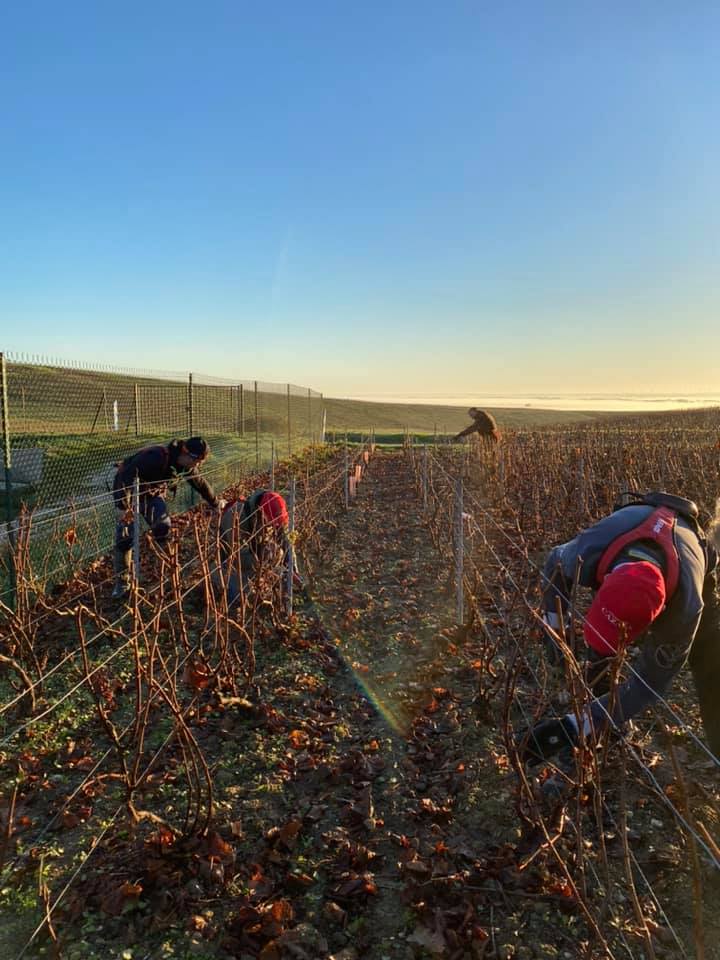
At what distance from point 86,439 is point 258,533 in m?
8.25

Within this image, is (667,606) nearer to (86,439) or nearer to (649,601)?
(649,601)

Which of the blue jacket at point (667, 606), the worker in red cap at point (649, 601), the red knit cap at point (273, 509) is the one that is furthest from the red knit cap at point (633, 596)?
the red knit cap at point (273, 509)

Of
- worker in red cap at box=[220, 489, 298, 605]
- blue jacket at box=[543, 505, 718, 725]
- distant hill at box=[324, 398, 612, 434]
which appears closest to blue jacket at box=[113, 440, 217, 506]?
worker in red cap at box=[220, 489, 298, 605]

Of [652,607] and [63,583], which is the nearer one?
[652,607]

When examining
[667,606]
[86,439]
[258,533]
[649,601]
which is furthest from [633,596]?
[86,439]

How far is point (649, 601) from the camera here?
2256 millimetres

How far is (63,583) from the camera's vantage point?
5.79 metres

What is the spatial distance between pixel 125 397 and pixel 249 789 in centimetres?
1354

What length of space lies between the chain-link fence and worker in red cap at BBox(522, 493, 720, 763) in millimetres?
→ 3172

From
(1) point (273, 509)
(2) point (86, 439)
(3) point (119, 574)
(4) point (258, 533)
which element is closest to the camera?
(4) point (258, 533)

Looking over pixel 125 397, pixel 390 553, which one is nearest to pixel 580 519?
pixel 390 553

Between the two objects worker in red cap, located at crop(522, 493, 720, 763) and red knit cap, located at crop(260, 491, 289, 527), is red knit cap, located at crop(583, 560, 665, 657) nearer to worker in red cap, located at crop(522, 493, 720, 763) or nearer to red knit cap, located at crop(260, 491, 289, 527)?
worker in red cap, located at crop(522, 493, 720, 763)

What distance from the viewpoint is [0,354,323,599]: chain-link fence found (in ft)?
18.9

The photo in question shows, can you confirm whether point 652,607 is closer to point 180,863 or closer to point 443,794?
point 443,794
